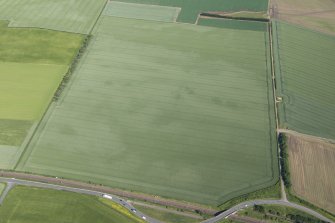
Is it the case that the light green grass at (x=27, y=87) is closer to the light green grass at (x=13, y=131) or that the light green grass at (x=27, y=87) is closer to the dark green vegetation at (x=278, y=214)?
the light green grass at (x=13, y=131)

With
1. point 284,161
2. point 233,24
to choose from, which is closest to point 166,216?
point 284,161

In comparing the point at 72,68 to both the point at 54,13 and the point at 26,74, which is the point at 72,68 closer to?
the point at 26,74

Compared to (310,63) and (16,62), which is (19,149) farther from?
(310,63)

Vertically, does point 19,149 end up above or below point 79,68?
below

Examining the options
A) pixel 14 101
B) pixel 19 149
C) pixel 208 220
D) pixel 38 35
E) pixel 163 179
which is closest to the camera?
pixel 208 220

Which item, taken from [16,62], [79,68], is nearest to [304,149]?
[79,68]

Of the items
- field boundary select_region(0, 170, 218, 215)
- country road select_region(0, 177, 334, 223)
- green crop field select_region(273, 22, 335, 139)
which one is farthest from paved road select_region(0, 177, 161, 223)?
green crop field select_region(273, 22, 335, 139)

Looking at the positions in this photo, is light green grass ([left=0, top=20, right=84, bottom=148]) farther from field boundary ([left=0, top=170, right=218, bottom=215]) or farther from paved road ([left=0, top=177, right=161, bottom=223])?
field boundary ([left=0, top=170, right=218, bottom=215])

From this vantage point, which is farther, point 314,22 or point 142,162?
point 314,22
